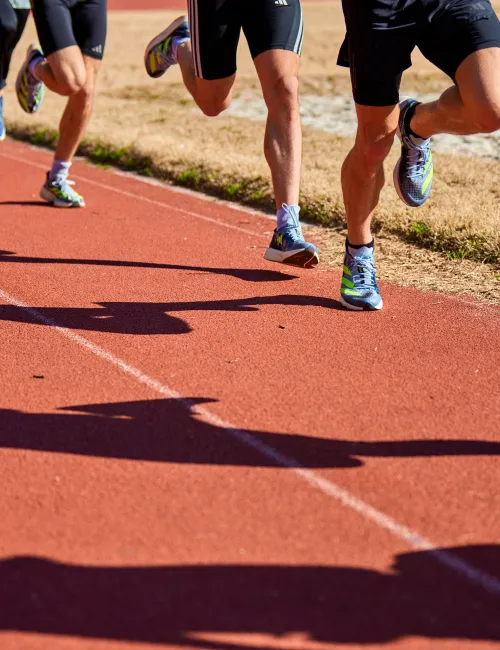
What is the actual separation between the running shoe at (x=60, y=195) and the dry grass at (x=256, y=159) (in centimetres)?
133

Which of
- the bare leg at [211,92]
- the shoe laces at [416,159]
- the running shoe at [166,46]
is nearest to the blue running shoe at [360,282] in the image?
the shoe laces at [416,159]

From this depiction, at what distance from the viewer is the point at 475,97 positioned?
4574 mm

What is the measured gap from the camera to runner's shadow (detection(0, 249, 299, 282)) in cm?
609

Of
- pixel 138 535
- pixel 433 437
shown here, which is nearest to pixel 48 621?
pixel 138 535

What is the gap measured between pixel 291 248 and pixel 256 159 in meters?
4.20

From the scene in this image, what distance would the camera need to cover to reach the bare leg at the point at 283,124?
5.75 m

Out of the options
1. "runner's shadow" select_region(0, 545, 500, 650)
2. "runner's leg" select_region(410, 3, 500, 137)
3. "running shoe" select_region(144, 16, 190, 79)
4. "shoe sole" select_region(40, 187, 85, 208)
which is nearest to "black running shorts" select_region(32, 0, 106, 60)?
"running shoe" select_region(144, 16, 190, 79)

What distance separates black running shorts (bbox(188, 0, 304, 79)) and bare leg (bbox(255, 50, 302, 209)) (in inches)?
3.3

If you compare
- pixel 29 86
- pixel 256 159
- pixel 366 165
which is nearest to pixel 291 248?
pixel 366 165

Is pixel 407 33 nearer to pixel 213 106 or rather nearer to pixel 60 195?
pixel 213 106

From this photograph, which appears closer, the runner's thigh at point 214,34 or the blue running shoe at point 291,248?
the blue running shoe at point 291,248

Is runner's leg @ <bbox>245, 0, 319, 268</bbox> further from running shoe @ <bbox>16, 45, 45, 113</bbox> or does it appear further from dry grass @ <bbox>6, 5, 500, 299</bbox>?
running shoe @ <bbox>16, 45, 45, 113</bbox>

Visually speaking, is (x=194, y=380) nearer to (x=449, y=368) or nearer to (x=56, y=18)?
(x=449, y=368)

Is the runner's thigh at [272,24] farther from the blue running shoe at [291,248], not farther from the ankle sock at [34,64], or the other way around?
the ankle sock at [34,64]
